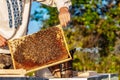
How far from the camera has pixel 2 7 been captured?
8.41 feet

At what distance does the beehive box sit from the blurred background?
5501mm

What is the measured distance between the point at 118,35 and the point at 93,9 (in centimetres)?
75

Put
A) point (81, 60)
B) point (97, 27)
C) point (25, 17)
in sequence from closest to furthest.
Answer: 1. point (25, 17)
2. point (81, 60)
3. point (97, 27)

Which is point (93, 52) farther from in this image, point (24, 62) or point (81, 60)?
point (24, 62)

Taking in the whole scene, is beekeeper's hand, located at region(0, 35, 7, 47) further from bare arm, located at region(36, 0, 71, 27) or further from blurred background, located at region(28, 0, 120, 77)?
blurred background, located at region(28, 0, 120, 77)

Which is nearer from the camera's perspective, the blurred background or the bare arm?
the bare arm

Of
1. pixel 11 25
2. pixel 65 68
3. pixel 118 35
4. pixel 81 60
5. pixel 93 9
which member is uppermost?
pixel 93 9

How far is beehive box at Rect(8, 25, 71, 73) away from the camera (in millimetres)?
2445

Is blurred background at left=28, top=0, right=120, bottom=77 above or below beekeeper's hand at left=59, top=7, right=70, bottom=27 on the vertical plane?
above

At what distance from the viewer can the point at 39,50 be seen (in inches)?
99.8

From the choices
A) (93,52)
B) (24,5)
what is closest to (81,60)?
(93,52)

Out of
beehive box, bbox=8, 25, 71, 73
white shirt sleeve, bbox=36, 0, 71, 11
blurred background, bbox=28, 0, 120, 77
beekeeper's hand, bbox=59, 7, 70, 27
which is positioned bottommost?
beehive box, bbox=8, 25, 71, 73

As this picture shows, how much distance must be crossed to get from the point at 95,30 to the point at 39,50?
621cm

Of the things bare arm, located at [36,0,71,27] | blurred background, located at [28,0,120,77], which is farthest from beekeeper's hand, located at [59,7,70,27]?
blurred background, located at [28,0,120,77]
